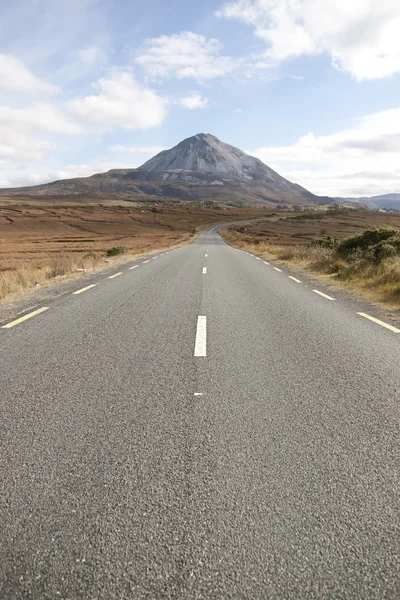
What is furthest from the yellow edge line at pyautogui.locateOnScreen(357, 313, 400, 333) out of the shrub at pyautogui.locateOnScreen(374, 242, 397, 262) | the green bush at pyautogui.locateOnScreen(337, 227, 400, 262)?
the green bush at pyautogui.locateOnScreen(337, 227, 400, 262)

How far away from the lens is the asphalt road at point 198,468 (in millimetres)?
1982

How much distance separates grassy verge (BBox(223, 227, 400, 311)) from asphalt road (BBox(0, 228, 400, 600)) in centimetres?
558

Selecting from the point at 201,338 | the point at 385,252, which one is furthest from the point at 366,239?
the point at 201,338

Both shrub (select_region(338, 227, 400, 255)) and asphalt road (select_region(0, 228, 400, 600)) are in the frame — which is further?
shrub (select_region(338, 227, 400, 255))

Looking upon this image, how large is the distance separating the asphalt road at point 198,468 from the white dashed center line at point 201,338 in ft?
0.18

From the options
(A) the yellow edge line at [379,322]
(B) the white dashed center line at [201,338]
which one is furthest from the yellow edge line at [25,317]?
(A) the yellow edge line at [379,322]

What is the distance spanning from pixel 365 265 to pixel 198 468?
13690 mm

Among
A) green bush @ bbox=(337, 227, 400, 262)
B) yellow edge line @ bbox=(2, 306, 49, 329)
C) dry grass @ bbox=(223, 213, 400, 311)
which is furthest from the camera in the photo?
green bush @ bbox=(337, 227, 400, 262)

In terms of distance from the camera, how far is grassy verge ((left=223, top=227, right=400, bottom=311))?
36.4 ft

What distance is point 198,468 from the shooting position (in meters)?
2.84

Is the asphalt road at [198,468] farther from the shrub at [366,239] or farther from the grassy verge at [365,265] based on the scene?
the shrub at [366,239]

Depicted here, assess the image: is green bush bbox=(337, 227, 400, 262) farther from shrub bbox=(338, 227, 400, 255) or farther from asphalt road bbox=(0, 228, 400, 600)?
asphalt road bbox=(0, 228, 400, 600)

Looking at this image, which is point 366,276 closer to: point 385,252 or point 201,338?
point 385,252

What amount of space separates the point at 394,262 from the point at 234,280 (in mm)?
5800
